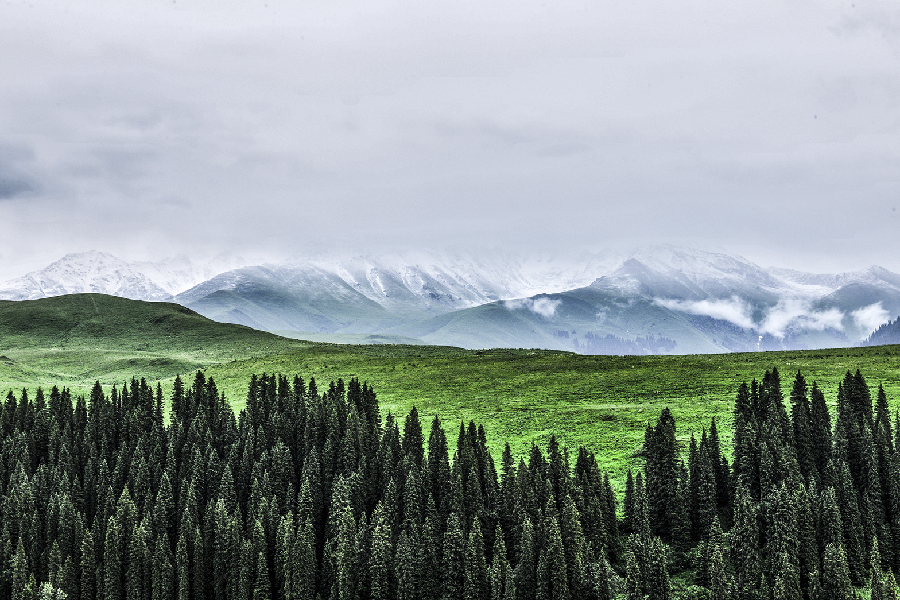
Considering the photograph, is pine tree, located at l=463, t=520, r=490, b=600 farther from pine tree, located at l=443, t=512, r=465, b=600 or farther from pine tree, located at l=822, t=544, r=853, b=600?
pine tree, located at l=822, t=544, r=853, b=600

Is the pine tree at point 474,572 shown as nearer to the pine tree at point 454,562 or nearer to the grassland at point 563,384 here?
the pine tree at point 454,562

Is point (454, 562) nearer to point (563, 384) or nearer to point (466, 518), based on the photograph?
point (466, 518)

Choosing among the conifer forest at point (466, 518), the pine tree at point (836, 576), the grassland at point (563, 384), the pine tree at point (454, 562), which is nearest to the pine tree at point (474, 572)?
the conifer forest at point (466, 518)

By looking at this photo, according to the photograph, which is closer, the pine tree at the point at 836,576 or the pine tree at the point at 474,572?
the pine tree at the point at 836,576

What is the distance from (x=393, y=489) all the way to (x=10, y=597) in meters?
41.0

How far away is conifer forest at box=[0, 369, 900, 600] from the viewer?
52.1 m

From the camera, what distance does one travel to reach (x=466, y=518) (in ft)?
207

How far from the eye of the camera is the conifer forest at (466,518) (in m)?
52.1

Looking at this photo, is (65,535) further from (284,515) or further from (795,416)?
(795,416)

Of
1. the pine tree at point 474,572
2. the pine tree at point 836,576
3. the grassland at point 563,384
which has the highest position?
the grassland at point 563,384

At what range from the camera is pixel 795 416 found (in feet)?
220

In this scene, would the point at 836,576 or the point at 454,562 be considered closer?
the point at 836,576

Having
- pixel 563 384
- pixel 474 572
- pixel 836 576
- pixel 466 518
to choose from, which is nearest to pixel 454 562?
pixel 474 572

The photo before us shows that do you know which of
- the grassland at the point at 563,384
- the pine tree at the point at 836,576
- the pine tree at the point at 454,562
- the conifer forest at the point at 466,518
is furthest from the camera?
the grassland at the point at 563,384
